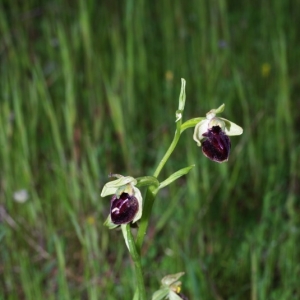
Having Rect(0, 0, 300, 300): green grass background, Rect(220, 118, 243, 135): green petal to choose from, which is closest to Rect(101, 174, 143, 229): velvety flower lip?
Rect(220, 118, 243, 135): green petal

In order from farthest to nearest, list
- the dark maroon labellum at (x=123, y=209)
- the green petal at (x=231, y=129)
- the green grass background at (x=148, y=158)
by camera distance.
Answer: the green grass background at (x=148, y=158) < the green petal at (x=231, y=129) < the dark maroon labellum at (x=123, y=209)

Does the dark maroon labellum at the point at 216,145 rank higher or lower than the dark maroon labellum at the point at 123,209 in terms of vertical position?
higher

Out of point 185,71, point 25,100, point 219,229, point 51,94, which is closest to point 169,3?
point 185,71

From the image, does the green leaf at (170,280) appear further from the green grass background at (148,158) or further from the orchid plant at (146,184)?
the green grass background at (148,158)

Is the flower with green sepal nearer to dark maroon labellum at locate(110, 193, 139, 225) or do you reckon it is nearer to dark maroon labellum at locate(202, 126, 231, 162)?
dark maroon labellum at locate(202, 126, 231, 162)

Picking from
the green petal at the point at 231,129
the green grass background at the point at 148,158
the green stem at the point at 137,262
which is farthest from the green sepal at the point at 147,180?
the green grass background at the point at 148,158

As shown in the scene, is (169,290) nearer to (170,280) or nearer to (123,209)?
(170,280)

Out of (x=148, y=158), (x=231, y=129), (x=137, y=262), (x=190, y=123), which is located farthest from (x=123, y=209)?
(x=148, y=158)

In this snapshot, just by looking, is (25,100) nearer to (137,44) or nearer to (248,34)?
(137,44)
